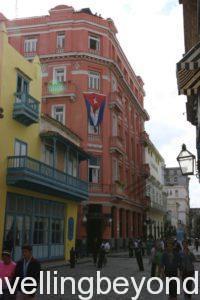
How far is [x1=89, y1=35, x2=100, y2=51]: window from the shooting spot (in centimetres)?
4284

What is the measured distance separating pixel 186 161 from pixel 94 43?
34.4 meters

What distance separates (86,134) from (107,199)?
601 cm

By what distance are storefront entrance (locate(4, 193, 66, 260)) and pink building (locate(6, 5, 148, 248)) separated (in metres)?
7.42

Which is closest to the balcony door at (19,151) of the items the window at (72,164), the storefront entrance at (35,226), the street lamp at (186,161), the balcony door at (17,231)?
the storefront entrance at (35,226)

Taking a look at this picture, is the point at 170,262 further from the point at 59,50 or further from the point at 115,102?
the point at 59,50

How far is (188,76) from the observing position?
28.0 feet

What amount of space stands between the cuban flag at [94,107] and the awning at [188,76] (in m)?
23.4

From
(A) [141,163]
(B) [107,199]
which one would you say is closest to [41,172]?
(B) [107,199]

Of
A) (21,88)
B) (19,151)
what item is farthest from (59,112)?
(19,151)

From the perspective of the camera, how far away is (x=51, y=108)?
136ft

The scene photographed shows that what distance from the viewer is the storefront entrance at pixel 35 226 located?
24.3 m

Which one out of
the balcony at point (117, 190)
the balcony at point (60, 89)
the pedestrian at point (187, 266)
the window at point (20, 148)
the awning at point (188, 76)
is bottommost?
the pedestrian at point (187, 266)

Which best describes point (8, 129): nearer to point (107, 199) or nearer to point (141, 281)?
point (141, 281)

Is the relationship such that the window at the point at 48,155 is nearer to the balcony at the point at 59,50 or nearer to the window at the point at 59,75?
the window at the point at 59,75
